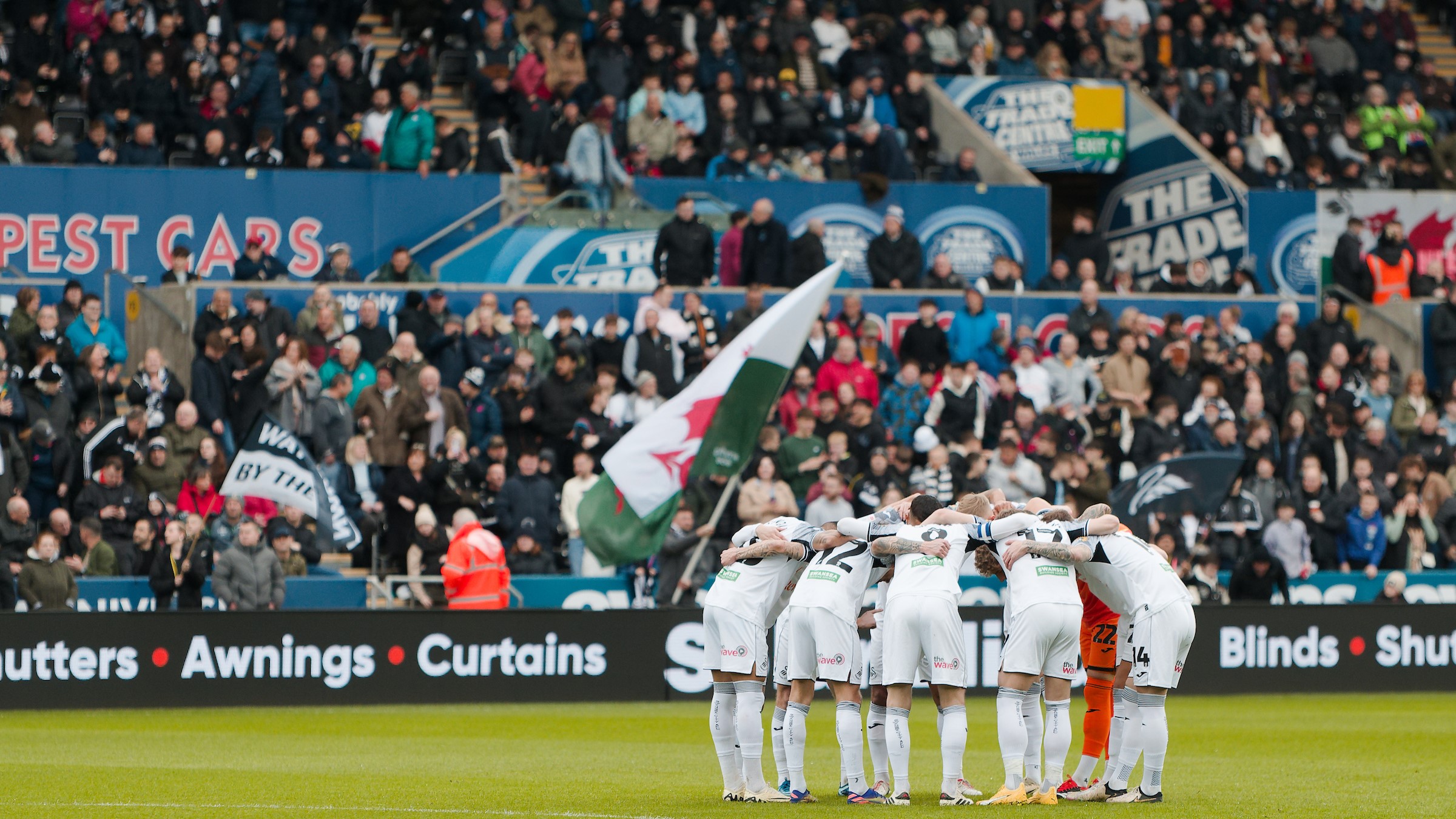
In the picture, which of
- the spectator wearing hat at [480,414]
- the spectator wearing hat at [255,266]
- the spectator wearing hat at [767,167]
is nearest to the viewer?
the spectator wearing hat at [480,414]

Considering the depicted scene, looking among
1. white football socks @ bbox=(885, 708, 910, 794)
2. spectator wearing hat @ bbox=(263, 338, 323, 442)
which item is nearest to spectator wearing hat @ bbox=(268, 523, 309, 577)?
spectator wearing hat @ bbox=(263, 338, 323, 442)

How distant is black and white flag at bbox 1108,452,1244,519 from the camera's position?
24.9m

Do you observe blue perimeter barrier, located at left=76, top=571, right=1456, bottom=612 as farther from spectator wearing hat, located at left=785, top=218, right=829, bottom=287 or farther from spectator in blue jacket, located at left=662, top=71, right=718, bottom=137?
spectator in blue jacket, located at left=662, top=71, right=718, bottom=137

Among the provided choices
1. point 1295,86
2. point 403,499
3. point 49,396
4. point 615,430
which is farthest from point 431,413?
point 1295,86

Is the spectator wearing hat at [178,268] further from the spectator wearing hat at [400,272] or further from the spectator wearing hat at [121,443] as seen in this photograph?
the spectator wearing hat at [121,443]

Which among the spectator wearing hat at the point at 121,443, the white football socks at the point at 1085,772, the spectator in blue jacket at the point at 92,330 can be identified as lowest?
the white football socks at the point at 1085,772

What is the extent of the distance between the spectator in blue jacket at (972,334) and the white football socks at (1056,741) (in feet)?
45.8

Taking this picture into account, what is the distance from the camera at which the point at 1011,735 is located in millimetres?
13445

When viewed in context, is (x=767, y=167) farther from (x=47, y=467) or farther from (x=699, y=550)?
(x=47, y=467)

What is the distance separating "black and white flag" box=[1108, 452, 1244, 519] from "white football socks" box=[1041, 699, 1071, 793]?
36.9 feet

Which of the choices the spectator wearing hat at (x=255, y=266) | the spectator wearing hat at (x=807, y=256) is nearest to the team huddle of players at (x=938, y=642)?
the spectator wearing hat at (x=255, y=266)

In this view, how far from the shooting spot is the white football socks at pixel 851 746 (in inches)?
538

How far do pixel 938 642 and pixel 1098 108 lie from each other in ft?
72.7

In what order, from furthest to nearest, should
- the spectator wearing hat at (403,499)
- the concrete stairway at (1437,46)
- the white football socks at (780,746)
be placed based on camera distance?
the concrete stairway at (1437,46)
the spectator wearing hat at (403,499)
the white football socks at (780,746)
